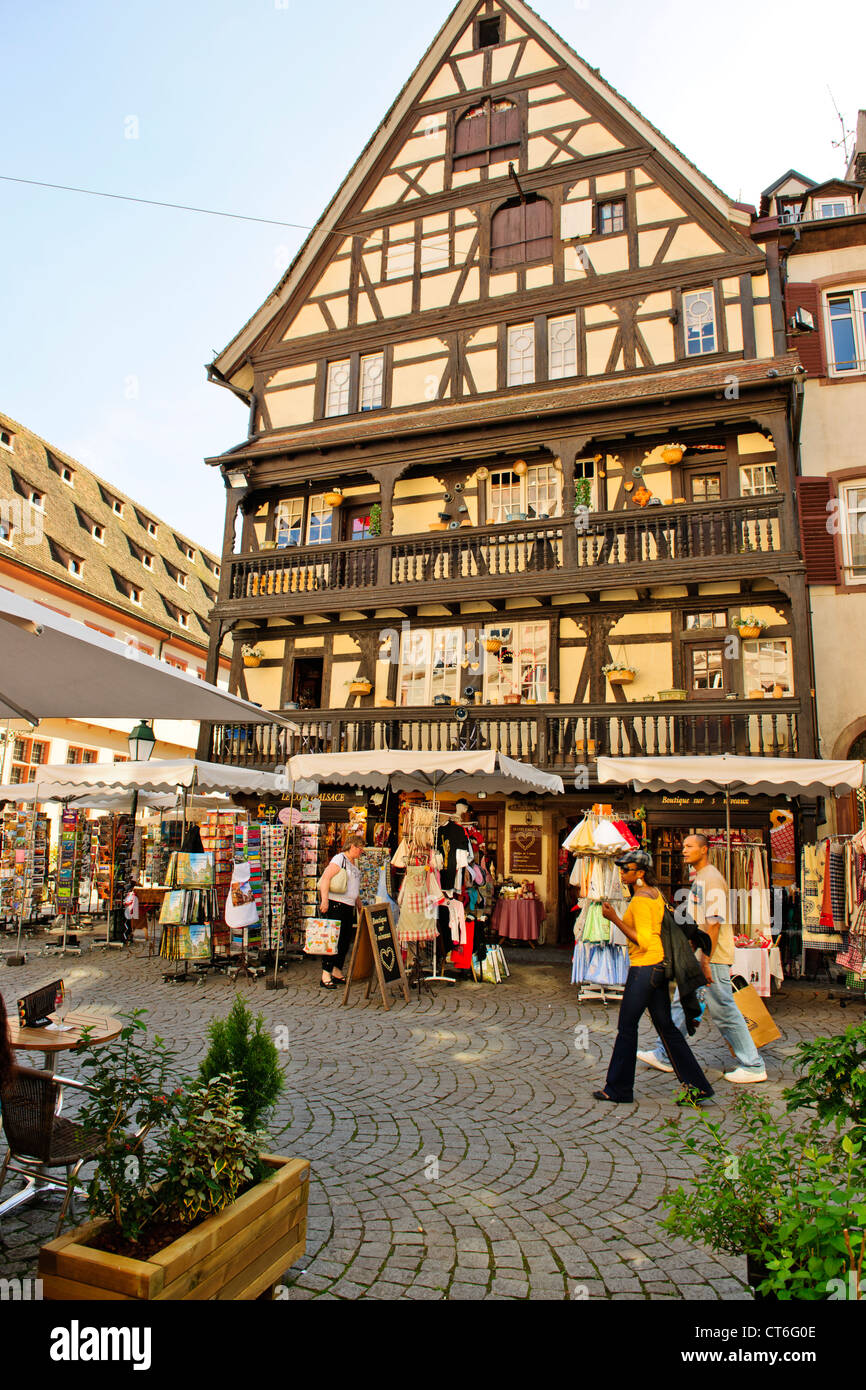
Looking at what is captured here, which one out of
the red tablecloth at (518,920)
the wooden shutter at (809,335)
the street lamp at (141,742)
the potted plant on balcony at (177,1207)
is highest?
the wooden shutter at (809,335)

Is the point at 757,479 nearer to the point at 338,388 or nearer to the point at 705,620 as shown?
the point at 705,620

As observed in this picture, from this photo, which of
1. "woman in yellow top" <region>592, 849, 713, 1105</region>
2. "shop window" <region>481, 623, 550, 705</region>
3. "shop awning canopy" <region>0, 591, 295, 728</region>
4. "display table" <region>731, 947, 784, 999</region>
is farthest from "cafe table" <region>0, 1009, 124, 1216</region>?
"shop window" <region>481, 623, 550, 705</region>

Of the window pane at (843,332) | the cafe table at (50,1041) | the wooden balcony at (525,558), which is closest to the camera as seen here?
the cafe table at (50,1041)

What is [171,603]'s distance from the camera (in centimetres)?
3403

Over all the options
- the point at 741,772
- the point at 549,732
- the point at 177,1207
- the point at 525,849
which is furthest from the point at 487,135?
the point at 177,1207

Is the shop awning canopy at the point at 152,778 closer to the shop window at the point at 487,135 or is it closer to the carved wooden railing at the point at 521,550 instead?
the carved wooden railing at the point at 521,550

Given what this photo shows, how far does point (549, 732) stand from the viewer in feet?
48.6

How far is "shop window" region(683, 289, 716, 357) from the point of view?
1550 cm

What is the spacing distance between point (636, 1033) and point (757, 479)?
12137mm

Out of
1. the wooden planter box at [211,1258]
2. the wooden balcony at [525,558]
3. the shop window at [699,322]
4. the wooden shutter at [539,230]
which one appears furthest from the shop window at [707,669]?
the wooden planter box at [211,1258]

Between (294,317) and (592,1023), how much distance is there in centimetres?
1744

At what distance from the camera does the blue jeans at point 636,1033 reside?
592 cm

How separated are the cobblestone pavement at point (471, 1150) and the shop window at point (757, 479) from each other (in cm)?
943

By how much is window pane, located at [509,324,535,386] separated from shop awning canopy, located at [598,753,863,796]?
10329 mm
